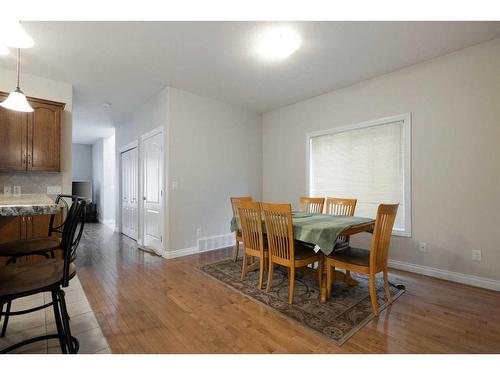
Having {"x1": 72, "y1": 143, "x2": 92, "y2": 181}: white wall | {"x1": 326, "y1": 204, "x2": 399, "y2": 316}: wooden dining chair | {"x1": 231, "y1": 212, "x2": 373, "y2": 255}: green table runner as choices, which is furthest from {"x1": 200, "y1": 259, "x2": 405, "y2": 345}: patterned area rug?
{"x1": 72, "y1": 143, "x2": 92, "y2": 181}: white wall

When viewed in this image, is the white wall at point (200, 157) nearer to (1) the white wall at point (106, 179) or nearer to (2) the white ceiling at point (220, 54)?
(2) the white ceiling at point (220, 54)

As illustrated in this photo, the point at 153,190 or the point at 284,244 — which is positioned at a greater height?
the point at 153,190

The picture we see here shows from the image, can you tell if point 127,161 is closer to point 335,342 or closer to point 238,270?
point 238,270

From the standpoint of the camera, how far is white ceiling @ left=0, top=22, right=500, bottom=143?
89.9 inches

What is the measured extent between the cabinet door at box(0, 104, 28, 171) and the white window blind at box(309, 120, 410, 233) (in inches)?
159

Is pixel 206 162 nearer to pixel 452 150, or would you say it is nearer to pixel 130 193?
pixel 130 193

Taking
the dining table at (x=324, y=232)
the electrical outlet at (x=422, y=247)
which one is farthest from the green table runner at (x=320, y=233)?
the electrical outlet at (x=422, y=247)

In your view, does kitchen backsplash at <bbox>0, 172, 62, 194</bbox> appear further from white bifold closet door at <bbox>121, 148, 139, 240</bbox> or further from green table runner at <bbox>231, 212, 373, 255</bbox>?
green table runner at <bbox>231, 212, 373, 255</bbox>

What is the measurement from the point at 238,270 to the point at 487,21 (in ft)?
11.9

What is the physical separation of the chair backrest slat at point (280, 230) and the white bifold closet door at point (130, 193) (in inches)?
134

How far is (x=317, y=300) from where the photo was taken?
2.24 m

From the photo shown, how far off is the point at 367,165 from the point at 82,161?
29.6ft

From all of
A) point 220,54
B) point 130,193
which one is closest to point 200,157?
point 220,54

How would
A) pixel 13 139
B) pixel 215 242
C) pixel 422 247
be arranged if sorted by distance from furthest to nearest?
pixel 215 242
pixel 422 247
pixel 13 139
